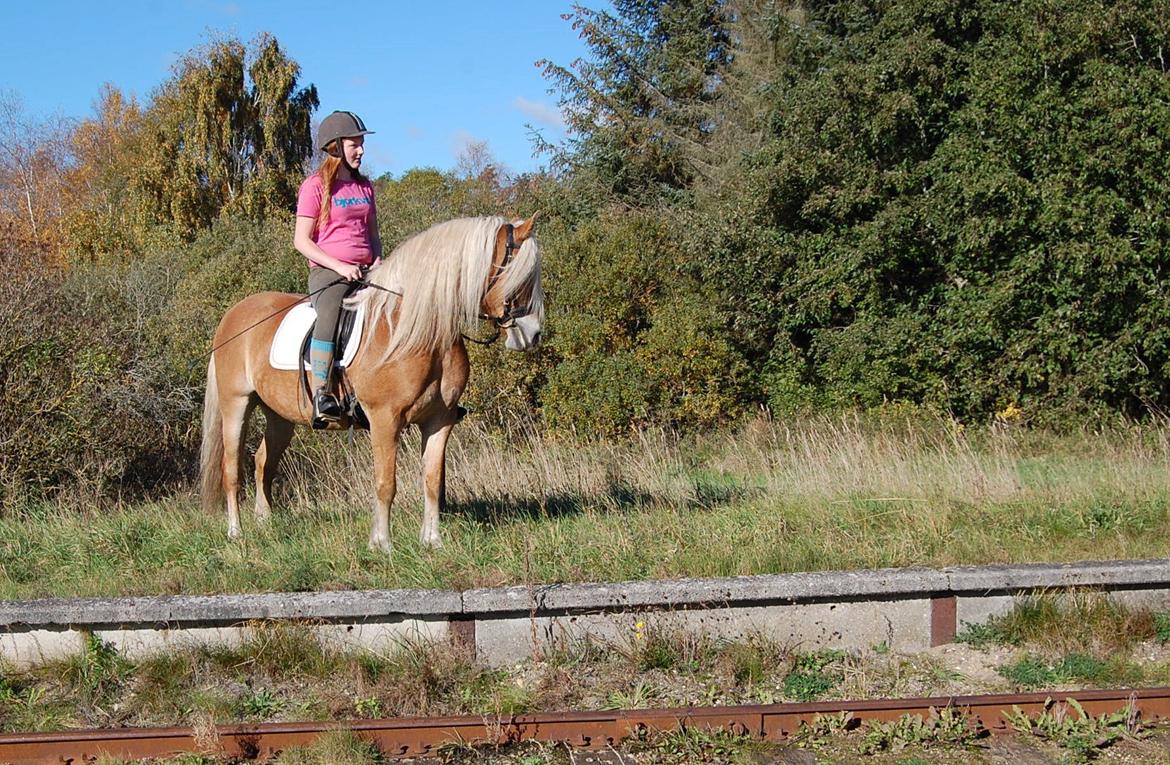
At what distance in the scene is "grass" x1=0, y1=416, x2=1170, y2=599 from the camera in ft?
20.6

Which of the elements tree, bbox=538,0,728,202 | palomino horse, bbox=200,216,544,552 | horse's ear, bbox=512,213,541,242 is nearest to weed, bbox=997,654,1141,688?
palomino horse, bbox=200,216,544,552

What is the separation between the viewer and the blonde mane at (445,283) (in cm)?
655

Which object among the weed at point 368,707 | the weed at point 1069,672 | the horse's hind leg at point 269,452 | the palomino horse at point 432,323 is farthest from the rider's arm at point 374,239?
the weed at point 1069,672

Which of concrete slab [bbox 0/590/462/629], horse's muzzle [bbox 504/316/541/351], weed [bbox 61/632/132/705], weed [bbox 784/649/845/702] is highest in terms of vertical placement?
horse's muzzle [bbox 504/316/541/351]

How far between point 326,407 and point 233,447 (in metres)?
1.49

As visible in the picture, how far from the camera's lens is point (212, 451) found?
8.11 metres

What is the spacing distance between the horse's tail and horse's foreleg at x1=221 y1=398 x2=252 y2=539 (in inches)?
5.8

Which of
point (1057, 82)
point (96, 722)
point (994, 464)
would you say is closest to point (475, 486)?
point (96, 722)

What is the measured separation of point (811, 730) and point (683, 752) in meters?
0.66

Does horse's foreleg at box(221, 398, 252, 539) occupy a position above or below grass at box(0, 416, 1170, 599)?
above

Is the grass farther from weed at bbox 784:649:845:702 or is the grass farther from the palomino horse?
weed at bbox 784:649:845:702

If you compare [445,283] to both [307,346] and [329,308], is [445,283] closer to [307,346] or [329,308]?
[329,308]

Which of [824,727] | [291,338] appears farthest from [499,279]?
[824,727]

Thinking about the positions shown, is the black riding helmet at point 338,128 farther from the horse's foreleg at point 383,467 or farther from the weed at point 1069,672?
the weed at point 1069,672
